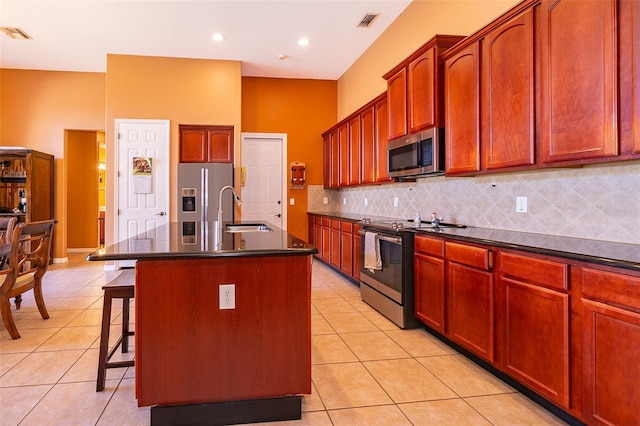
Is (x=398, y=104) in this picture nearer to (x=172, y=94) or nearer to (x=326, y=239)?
(x=326, y=239)

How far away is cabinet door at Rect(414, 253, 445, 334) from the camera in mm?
2912

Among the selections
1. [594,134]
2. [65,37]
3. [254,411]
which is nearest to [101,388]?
[254,411]

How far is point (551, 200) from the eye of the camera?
2535mm

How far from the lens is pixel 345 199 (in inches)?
272

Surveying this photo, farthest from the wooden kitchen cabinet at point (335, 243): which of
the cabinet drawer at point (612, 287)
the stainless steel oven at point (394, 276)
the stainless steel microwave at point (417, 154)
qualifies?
the cabinet drawer at point (612, 287)

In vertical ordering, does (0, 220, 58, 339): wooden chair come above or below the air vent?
below

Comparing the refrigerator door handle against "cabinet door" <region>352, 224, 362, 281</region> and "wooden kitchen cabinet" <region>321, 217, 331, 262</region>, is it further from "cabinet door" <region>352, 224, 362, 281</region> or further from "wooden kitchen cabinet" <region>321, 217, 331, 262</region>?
"cabinet door" <region>352, 224, 362, 281</region>

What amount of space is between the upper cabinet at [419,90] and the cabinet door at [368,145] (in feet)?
2.65

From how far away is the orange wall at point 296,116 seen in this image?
703cm

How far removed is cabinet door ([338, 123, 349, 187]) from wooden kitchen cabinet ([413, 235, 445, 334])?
2847 mm

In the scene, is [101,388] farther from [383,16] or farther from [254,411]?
[383,16]

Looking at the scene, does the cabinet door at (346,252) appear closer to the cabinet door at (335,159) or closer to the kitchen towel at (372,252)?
the kitchen towel at (372,252)

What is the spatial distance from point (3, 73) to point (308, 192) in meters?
5.74

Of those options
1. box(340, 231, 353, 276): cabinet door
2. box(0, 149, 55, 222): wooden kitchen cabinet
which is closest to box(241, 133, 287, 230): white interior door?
box(340, 231, 353, 276): cabinet door
